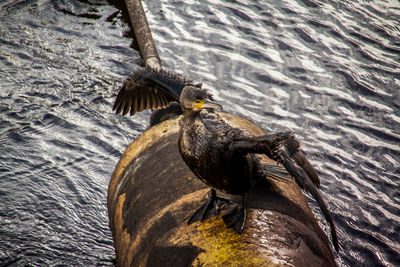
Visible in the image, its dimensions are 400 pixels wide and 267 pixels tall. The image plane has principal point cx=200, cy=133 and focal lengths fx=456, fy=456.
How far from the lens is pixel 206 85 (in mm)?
7242

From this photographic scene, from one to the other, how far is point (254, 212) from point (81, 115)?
432 cm

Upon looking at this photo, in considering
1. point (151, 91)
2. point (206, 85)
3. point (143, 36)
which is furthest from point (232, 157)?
point (143, 36)

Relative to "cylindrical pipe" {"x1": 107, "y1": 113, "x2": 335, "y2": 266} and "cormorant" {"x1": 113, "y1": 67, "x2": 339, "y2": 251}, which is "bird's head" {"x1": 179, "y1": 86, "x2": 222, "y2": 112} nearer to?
"cormorant" {"x1": 113, "y1": 67, "x2": 339, "y2": 251}

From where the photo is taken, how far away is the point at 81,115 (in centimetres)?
673

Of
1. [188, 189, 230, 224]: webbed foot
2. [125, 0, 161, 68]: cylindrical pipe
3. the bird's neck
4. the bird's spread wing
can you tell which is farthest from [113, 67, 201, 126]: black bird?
[125, 0, 161, 68]: cylindrical pipe

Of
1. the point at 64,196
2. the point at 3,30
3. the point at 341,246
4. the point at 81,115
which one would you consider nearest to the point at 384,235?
the point at 341,246

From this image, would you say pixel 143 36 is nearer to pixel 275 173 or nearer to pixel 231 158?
pixel 275 173

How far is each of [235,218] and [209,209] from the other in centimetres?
26

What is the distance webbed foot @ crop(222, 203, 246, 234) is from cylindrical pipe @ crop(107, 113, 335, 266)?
1.4 inches

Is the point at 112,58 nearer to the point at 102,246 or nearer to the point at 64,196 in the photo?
the point at 64,196

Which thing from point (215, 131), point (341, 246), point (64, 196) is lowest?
point (341, 246)

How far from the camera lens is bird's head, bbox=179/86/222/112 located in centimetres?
338

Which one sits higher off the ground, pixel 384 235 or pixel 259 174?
pixel 259 174

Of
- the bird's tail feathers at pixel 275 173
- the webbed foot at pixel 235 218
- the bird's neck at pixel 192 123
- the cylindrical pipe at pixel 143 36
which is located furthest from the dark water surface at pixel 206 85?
the webbed foot at pixel 235 218
